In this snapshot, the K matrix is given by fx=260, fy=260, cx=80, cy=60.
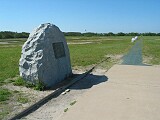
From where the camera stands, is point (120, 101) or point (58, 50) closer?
point (120, 101)

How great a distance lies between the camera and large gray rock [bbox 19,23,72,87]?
8.69m

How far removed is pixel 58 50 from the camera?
388 inches

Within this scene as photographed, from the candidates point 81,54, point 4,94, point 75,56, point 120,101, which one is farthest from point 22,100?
point 81,54

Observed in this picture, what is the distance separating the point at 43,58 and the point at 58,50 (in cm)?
126

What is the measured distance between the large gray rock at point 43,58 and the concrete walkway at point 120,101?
1602 millimetres

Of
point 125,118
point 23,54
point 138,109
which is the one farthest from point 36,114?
point 23,54

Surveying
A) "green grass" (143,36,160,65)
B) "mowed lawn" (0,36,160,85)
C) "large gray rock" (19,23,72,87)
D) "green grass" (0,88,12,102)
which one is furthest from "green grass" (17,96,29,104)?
"green grass" (143,36,160,65)

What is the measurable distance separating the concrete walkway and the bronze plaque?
6.45ft

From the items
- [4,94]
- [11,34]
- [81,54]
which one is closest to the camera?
[4,94]

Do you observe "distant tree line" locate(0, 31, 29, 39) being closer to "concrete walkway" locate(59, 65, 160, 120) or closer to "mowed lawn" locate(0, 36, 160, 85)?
"mowed lawn" locate(0, 36, 160, 85)

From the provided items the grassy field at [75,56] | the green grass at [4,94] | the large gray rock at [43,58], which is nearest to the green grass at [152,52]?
the grassy field at [75,56]

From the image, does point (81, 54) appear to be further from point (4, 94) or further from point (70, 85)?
point (4, 94)

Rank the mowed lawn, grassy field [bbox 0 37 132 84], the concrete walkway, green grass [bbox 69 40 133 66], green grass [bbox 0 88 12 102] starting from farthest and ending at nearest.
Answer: green grass [bbox 69 40 133 66], the mowed lawn, grassy field [bbox 0 37 132 84], green grass [bbox 0 88 12 102], the concrete walkway

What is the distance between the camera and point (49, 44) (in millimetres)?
9219
